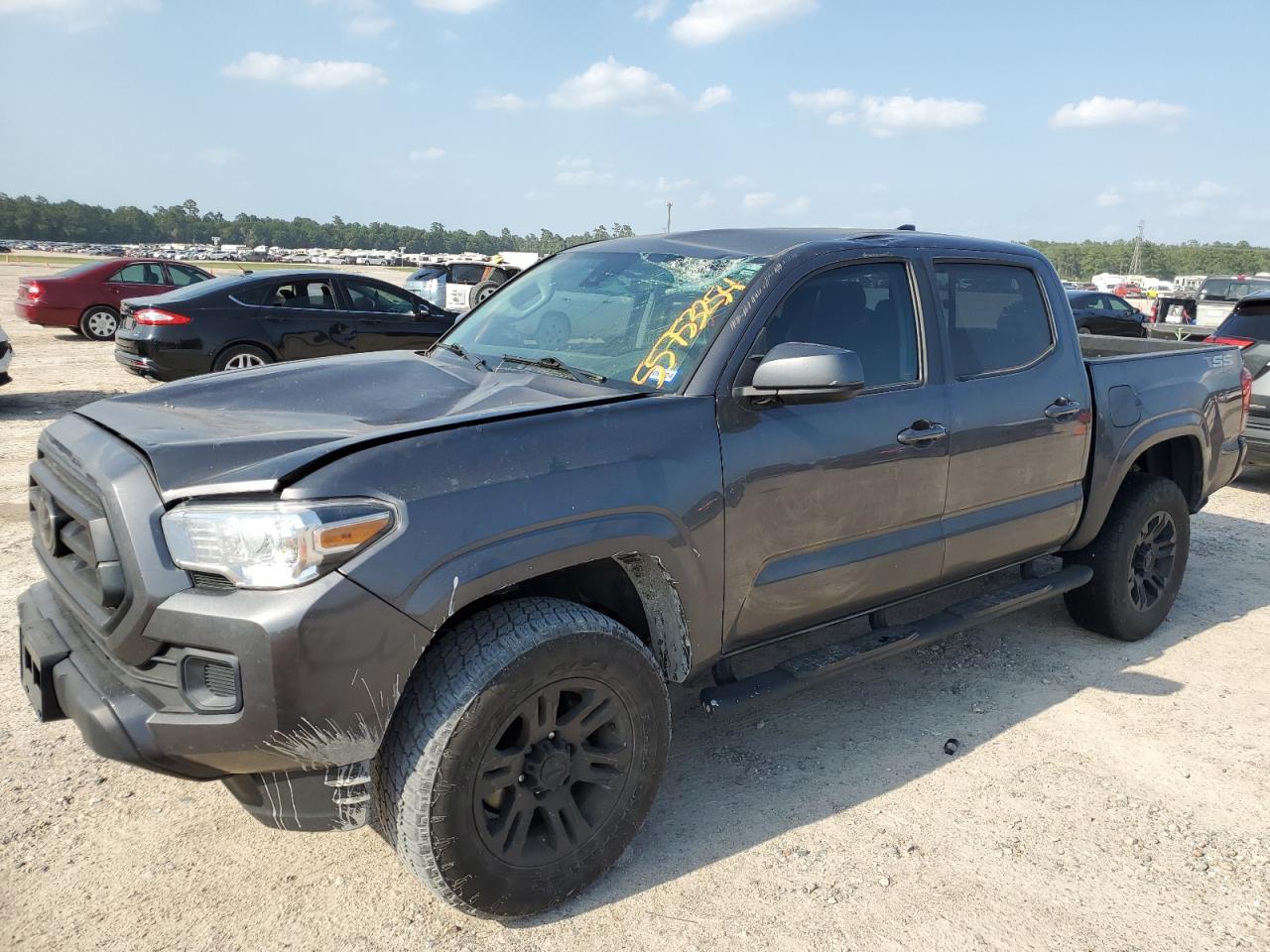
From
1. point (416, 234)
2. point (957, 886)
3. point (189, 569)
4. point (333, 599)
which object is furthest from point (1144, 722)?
point (416, 234)

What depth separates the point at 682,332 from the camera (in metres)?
3.09

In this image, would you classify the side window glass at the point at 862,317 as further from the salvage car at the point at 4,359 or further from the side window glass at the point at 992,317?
the salvage car at the point at 4,359

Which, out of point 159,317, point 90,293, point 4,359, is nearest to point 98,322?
point 90,293

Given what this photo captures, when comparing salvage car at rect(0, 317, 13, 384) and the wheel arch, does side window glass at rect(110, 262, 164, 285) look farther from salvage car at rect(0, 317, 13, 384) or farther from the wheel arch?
the wheel arch

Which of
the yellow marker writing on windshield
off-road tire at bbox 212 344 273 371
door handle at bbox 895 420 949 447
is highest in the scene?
the yellow marker writing on windshield

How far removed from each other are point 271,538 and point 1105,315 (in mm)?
20363

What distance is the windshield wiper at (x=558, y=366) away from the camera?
3.07m

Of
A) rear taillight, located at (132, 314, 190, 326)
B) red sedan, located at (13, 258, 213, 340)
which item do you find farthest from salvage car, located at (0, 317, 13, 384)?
red sedan, located at (13, 258, 213, 340)

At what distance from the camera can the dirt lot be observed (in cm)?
257

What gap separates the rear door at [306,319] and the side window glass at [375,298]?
20 cm

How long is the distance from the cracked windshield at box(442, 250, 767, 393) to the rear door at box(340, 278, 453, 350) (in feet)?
23.3

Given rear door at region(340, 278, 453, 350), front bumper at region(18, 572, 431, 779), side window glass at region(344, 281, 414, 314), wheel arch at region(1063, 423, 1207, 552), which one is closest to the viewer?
front bumper at region(18, 572, 431, 779)

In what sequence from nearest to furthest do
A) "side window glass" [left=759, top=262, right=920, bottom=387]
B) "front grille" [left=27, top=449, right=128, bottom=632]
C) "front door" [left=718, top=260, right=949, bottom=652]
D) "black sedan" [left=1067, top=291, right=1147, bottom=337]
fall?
"front grille" [left=27, top=449, right=128, bottom=632], "front door" [left=718, top=260, right=949, bottom=652], "side window glass" [left=759, top=262, right=920, bottom=387], "black sedan" [left=1067, top=291, right=1147, bottom=337]

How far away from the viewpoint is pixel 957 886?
278 centimetres
